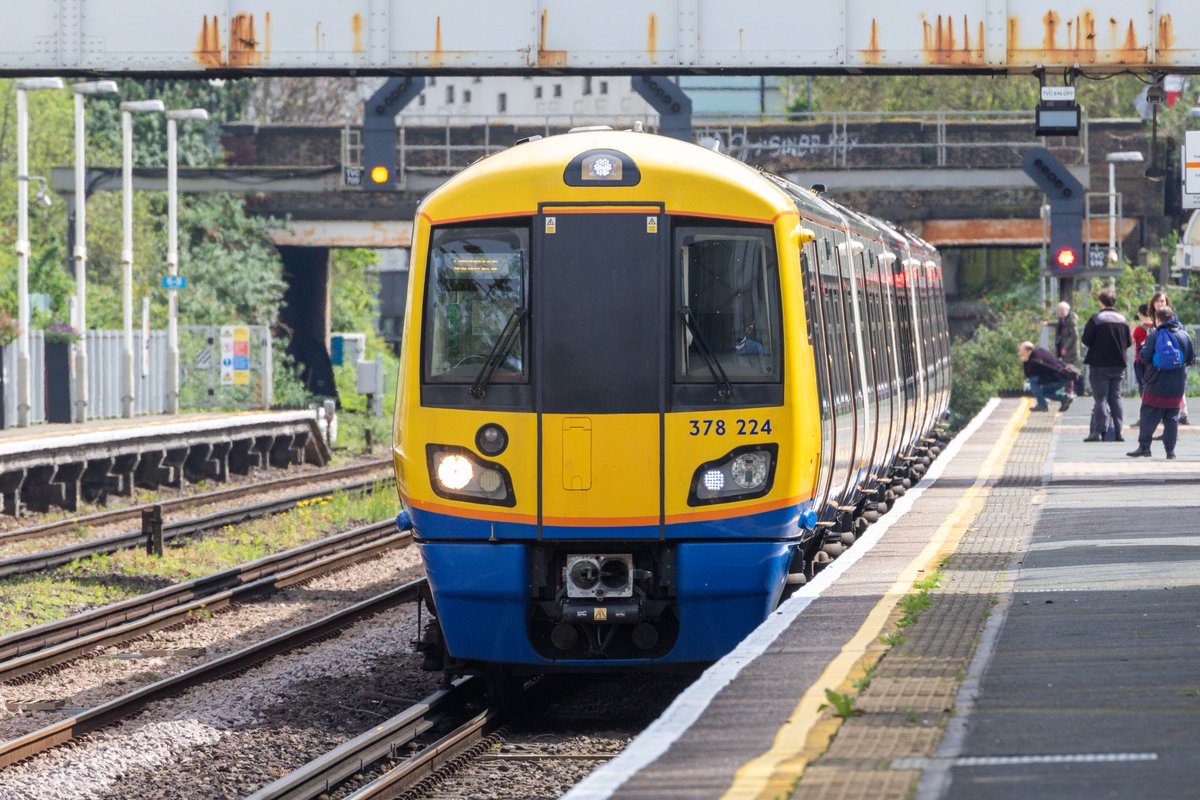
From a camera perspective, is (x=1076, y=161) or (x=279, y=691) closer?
(x=279, y=691)

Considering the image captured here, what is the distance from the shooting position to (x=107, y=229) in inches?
2014

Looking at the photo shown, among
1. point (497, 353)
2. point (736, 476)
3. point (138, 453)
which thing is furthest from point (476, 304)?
point (138, 453)

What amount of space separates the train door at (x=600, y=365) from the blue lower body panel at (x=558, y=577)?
10.9 inches

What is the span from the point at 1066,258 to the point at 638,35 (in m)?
13.9

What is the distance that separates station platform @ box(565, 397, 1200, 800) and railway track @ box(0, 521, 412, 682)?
5.27 metres

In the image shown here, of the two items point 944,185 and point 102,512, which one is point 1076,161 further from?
point 102,512

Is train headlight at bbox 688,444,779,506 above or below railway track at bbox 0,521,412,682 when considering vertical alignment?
above

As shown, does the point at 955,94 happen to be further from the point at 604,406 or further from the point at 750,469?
the point at 604,406

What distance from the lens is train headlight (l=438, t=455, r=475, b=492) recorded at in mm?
10469

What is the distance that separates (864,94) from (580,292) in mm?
56634

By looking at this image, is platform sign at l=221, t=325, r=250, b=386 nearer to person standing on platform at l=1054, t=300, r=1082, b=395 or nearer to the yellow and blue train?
person standing on platform at l=1054, t=300, r=1082, b=395

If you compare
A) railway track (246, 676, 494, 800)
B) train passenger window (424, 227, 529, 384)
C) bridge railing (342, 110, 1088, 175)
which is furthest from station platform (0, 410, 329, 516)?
train passenger window (424, 227, 529, 384)

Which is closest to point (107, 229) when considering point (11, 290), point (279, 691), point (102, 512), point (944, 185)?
point (11, 290)

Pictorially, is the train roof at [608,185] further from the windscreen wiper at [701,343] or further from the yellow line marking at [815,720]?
the yellow line marking at [815,720]
